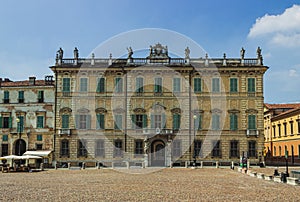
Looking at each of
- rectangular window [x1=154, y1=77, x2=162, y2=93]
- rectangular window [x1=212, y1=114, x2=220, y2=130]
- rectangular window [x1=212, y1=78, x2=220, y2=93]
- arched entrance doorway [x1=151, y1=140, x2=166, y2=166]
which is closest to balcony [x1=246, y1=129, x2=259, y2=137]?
rectangular window [x1=212, y1=114, x2=220, y2=130]

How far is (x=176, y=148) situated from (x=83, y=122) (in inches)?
427

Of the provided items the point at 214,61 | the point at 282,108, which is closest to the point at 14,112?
the point at 214,61

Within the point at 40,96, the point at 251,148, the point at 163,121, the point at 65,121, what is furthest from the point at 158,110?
the point at 40,96

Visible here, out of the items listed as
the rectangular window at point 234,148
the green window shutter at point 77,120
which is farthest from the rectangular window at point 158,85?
the rectangular window at point 234,148

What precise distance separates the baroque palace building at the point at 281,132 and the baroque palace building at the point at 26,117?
92.0 feet

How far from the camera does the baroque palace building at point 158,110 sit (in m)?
44.7

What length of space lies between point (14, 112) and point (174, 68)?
62.9ft

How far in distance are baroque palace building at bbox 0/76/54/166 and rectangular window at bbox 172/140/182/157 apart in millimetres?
13917

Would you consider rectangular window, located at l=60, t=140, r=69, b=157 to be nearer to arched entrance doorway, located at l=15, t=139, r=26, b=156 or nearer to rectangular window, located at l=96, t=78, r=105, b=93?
arched entrance doorway, located at l=15, t=139, r=26, b=156

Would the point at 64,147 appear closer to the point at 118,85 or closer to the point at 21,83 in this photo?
the point at 118,85

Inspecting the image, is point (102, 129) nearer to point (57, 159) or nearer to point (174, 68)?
point (57, 159)

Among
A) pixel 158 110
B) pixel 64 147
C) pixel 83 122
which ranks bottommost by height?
pixel 64 147

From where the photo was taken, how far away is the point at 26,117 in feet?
152

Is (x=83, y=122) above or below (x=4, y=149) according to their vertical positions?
above
